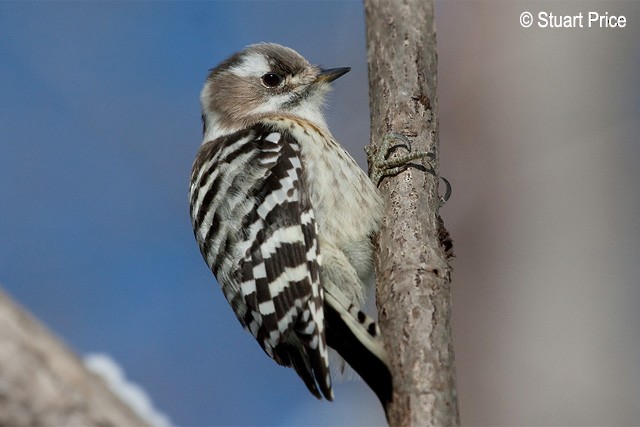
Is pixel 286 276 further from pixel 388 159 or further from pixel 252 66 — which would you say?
pixel 252 66

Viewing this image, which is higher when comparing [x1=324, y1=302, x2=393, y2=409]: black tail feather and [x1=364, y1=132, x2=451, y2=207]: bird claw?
[x1=364, y1=132, x2=451, y2=207]: bird claw

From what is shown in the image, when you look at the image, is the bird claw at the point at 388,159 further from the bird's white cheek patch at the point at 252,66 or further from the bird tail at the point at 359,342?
the bird's white cheek patch at the point at 252,66

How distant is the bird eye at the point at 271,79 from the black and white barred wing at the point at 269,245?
532mm

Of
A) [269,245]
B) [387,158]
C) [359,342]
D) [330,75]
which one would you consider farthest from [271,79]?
[359,342]

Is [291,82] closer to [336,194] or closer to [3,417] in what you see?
[336,194]

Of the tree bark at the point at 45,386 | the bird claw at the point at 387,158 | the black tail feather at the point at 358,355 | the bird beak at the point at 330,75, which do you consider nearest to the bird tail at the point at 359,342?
the black tail feather at the point at 358,355

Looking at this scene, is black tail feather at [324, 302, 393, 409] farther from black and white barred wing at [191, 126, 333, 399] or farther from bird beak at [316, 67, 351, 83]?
bird beak at [316, 67, 351, 83]

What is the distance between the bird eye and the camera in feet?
13.6

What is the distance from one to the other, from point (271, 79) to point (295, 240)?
122 centimetres

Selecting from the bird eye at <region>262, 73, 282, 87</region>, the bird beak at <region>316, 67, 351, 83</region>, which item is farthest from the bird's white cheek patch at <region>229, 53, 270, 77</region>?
the bird beak at <region>316, 67, 351, 83</region>

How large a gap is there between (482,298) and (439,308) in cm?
241

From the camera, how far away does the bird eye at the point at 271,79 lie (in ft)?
13.6

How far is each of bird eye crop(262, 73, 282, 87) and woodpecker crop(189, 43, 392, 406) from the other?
35 centimetres

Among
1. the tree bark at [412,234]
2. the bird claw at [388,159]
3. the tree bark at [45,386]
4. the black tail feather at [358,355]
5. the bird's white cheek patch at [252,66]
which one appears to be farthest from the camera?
the bird's white cheek patch at [252,66]
